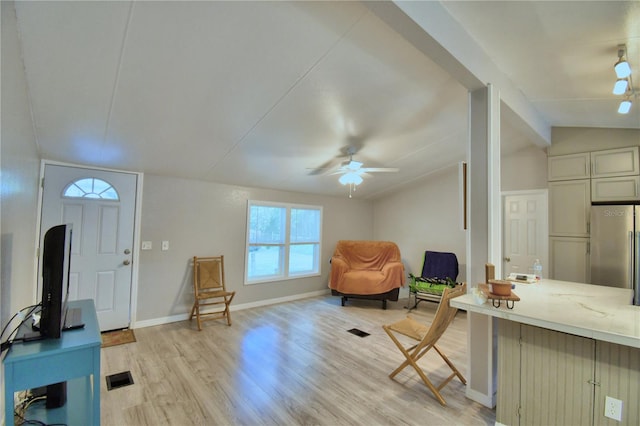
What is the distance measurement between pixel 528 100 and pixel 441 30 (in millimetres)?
1897

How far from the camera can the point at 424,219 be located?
573 centimetres

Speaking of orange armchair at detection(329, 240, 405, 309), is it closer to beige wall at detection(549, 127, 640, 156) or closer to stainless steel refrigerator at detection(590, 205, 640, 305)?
stainless steel refrigerator at detection(590, 205, 640, 305)

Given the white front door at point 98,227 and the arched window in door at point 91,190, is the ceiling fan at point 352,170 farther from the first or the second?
the arched window in door at point 91,190

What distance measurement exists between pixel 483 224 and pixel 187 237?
365 centimetres

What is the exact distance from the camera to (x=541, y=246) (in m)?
4.20

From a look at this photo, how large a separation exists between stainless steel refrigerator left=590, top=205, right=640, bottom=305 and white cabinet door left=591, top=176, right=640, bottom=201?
0.81 feet

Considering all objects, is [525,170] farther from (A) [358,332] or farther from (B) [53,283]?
(B) [53,283]

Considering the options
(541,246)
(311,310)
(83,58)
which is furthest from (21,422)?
(541,246)

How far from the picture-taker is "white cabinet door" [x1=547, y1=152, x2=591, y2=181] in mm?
3656

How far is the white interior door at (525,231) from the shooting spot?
423 cm

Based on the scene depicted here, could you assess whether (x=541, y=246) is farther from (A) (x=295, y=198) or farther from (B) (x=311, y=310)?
(A) (x=295, y=198)

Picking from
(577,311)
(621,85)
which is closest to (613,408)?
(577,311)

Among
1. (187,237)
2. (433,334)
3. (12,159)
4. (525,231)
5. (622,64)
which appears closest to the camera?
(12,159)

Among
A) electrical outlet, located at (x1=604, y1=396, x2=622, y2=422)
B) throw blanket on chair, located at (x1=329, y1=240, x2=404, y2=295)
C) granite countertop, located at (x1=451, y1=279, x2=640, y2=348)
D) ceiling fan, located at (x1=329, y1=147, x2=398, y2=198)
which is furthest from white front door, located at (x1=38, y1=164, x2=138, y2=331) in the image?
electrical outlet, located at (x1=604, y1=396, x2=622, y2=422)
